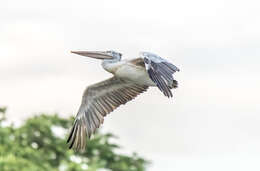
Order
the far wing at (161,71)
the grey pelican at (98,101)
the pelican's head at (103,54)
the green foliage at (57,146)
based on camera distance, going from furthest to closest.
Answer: the green foliage at (57,146) → the grey pelican at (98,101) → the pelican's head at (103,54) → the far wing at (161,71)

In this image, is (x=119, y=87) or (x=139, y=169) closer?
(x=119, y=87)

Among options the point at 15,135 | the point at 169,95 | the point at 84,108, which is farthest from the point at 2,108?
the point at 169,95

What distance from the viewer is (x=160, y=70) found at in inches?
516

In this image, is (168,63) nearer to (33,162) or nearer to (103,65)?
(103,65)

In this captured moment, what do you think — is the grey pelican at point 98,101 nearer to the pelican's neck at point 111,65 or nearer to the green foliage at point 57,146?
the pelican's neck at point 111,65

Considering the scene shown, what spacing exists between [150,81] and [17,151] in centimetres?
1479

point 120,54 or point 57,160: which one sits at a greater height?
point 120,54

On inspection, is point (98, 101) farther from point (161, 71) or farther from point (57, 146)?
point (57, 146)

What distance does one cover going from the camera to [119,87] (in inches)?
629

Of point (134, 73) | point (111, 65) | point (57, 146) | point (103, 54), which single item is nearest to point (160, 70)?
point (134, 73)

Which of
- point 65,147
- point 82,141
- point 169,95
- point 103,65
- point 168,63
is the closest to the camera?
point 169,95

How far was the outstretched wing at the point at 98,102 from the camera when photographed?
15953 mm

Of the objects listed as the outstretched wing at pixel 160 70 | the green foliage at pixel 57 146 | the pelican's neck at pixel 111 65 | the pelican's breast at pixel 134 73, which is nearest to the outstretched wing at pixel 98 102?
the pelican's neck at pixel 111 65

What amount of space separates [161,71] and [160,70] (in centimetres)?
2
